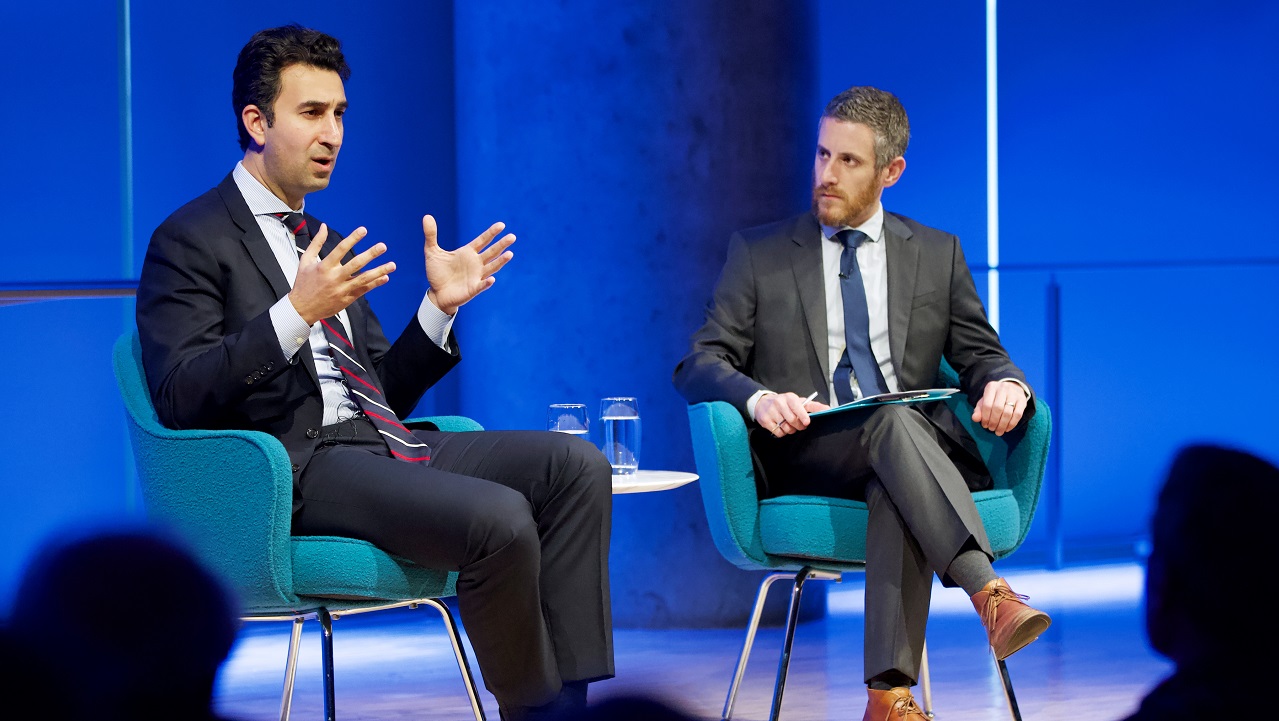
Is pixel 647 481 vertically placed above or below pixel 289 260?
below

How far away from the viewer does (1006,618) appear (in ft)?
7.40

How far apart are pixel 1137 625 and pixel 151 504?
10.0ft

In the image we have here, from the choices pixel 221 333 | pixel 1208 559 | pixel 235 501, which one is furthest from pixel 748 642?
pixel 1208 559

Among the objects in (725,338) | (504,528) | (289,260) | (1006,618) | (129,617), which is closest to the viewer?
(129,617)

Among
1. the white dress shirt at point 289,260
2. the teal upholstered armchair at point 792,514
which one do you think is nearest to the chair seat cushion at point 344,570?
the white dress shirt at point 289,260

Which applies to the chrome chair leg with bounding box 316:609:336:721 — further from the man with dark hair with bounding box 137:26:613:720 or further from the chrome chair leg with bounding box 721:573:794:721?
the chrome chair leg with bounding box 721:573:794:721

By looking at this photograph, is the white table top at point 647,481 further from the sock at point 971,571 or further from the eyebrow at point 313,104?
the eyebrow at point 313,104

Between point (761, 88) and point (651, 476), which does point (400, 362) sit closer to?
point (651, 476)

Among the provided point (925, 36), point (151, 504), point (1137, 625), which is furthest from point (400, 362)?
point (925, 36)

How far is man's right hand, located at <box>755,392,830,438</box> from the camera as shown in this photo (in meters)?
2.63

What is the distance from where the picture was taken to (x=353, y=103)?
427 cm

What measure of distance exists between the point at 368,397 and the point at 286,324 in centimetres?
32

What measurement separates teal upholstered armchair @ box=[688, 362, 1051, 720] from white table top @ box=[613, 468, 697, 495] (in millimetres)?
70

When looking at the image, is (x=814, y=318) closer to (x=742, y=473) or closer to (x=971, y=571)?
(x=742, y=473)
